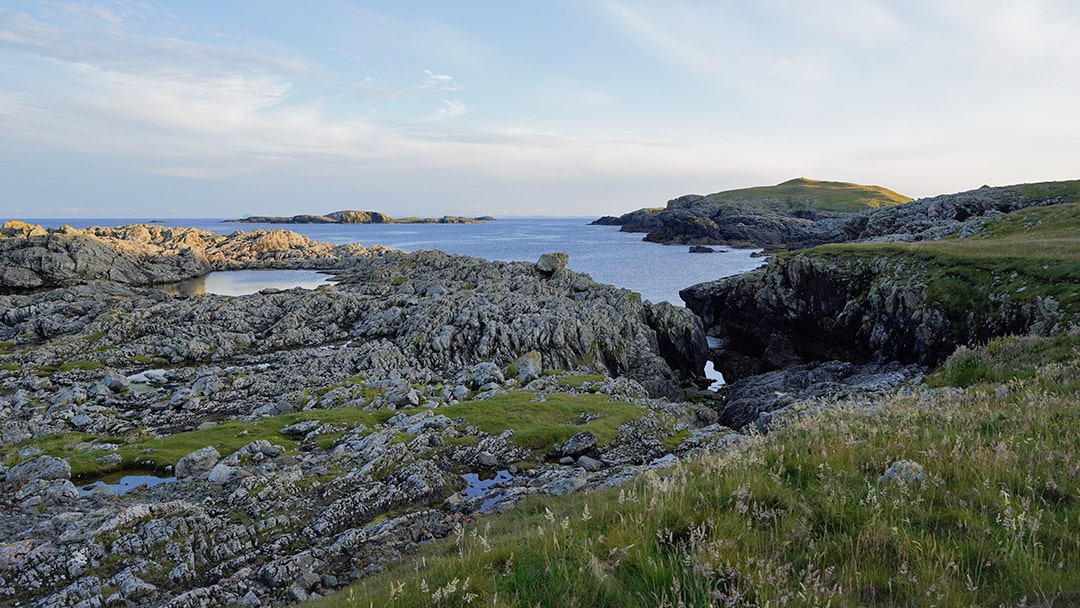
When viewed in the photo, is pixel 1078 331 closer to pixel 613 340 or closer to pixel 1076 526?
pixel 1076 526

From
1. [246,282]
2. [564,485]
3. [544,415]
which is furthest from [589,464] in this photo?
[246,282]

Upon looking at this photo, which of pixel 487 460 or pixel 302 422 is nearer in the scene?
pixel 487 460

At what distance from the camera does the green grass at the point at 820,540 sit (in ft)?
14.9

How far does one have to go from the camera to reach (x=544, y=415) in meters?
24.5

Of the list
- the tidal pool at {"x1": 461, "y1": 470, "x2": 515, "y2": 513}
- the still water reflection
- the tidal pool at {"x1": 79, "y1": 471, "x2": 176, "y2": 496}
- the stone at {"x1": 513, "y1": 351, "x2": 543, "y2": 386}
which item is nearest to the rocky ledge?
the stone at {"x1": 513, "y1": 351, "x2": 543, "y2": 386}

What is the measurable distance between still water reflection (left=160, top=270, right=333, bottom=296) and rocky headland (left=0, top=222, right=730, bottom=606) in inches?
984

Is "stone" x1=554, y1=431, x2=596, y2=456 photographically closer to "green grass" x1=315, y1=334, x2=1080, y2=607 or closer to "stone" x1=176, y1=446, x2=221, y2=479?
"stone" x1=176, y1=446, x2=221, y2=479

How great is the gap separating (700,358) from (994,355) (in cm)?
3356

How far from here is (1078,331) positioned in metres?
18.2

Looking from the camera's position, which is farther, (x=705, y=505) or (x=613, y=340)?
(x=613, y=340)

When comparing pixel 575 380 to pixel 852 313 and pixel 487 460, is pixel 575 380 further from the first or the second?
pixel 852 313

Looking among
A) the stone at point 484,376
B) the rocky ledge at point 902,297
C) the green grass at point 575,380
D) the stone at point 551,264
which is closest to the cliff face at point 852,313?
the rocky ledge at point 902,297

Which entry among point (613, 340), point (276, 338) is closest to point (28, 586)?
point (276, 338)

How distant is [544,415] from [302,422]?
10.5 metres
